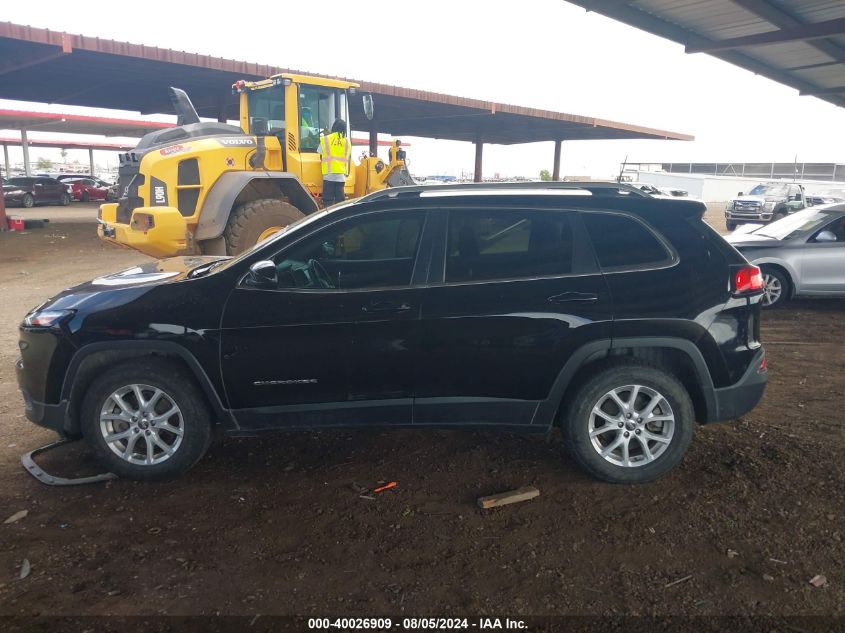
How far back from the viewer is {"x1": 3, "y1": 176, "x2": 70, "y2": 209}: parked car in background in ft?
99.7

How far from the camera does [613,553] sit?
3246 millimetres

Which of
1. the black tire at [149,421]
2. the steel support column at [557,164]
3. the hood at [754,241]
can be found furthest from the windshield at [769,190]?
the black tire at [149,421]

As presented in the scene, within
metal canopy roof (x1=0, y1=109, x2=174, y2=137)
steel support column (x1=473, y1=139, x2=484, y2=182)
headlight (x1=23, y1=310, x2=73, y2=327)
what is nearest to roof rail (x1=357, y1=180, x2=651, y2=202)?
headlight (x1=23, y1=310, x2=73, y2=327)

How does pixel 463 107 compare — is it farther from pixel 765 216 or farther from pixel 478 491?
pixel 478 491

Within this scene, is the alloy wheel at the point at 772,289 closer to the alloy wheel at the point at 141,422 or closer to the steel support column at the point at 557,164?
the alloy wheel at the point at 141,422

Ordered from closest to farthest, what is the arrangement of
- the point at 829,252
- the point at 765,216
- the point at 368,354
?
Result: the point at 368,354 → the point at 829,252 → the point at 765,216

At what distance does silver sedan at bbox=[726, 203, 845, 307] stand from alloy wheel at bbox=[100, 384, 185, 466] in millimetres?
7834

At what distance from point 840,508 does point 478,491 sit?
6.85 ft

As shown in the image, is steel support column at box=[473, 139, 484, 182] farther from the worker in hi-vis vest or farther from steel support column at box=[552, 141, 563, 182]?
the worker in hi-vis vest

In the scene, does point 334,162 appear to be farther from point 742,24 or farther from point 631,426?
point 631,426

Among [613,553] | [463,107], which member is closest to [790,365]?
[613,553]

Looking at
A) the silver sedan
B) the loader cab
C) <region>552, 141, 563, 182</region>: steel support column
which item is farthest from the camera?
<region>552, 141, 563, 182</region>: steel support column

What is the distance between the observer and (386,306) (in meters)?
3.87

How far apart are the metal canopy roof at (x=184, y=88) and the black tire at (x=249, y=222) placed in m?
2.49
